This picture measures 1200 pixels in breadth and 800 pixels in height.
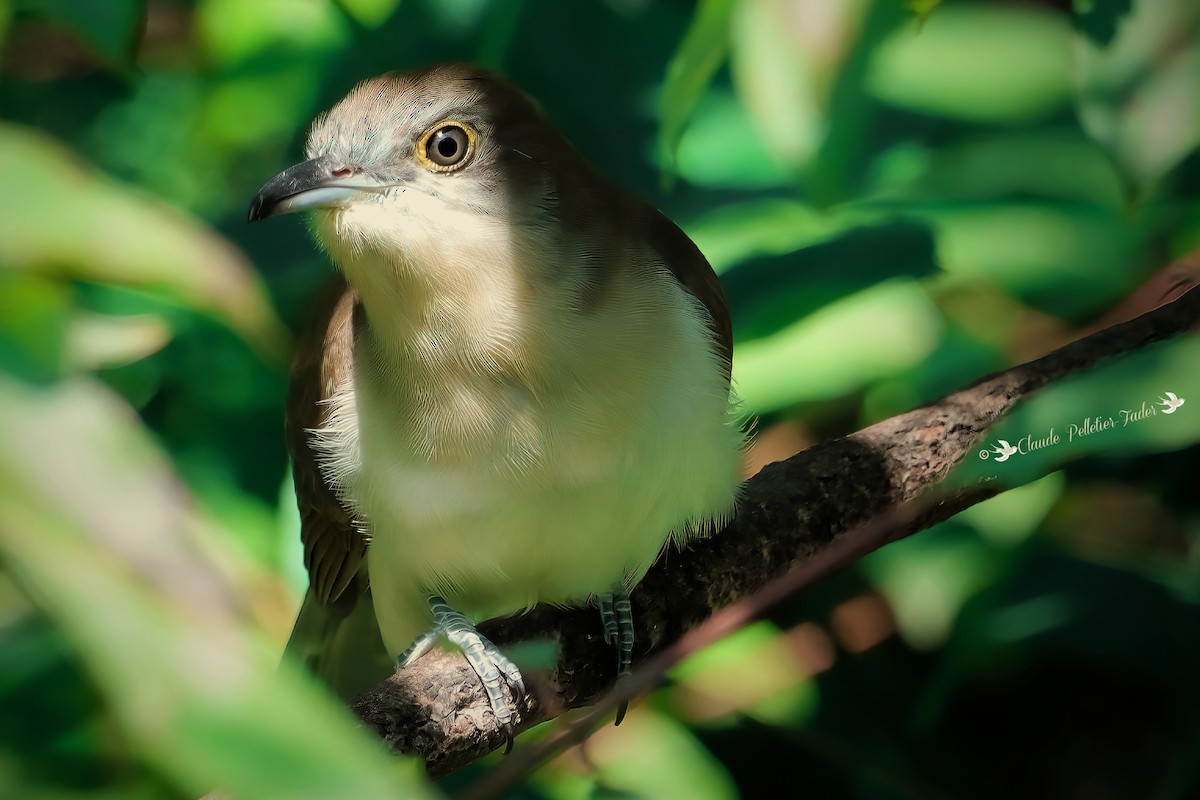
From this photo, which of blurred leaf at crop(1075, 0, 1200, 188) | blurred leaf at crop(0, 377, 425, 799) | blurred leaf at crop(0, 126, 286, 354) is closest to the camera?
blurred leaf at crop(0, 377, 425, 799)

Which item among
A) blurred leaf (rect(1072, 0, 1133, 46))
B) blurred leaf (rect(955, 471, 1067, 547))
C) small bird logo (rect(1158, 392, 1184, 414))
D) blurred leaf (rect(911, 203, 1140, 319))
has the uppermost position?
blurred leaf (rect(1072, 0, 1133, 46))

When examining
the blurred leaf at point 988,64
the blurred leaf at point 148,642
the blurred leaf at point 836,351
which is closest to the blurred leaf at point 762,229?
the blurred leaf at point 836,351

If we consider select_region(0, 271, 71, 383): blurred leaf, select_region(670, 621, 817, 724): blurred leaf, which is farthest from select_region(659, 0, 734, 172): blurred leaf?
select_region(670, 621, 817, 724): blurred leaf

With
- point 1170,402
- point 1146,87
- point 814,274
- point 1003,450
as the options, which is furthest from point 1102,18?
point 1003,450

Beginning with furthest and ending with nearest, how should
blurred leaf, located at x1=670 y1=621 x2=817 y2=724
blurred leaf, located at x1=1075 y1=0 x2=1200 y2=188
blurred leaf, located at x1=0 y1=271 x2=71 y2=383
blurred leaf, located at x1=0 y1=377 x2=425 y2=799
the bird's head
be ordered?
blurred leaf, located at x1=670 y1=621 x2=817 y2=724 < blurred leaf, located at x1=1075 y1=0 x2=1200 y2=188 < the bird's head < blurred leaf, located at x1=0 y1=271 x2=71 y2=383 < blurred leaf, located at x1=0 y1=377 x2=425 y2=799

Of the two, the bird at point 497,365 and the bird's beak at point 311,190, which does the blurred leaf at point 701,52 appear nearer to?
the bird at point 497,365

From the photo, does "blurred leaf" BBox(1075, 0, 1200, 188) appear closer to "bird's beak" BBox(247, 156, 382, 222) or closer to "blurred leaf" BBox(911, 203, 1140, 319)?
"blurred leaf" BBox(911, 203, 1140, 319)
